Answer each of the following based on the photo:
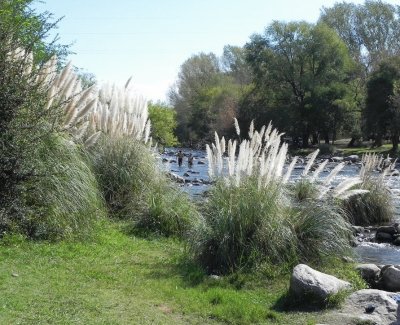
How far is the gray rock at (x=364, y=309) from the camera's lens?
201 inches

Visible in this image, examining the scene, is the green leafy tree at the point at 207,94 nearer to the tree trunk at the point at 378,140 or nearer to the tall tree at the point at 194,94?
the tall tree at the point at 194,94

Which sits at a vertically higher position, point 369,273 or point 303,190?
point 303,190

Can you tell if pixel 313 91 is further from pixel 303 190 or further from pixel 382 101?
pixel 303 190

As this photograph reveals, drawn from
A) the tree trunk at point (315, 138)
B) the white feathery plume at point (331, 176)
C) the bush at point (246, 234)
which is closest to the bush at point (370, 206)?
the white feathery plume at point (331, 176)

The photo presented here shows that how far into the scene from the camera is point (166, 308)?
16.8 ft

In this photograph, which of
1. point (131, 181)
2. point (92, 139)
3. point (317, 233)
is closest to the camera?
point (317, 233)

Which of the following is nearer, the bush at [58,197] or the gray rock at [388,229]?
the bush at [58,197]

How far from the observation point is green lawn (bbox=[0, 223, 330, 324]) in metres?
4.72

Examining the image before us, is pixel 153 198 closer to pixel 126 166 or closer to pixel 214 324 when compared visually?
pixel 126 166

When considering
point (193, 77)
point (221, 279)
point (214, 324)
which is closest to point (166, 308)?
point (214, 324)

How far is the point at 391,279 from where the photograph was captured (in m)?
6.68

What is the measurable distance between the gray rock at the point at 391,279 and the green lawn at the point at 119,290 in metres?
1.36

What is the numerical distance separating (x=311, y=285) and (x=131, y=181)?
16.9 ft

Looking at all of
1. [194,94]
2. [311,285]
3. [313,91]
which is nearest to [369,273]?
[311,285]
